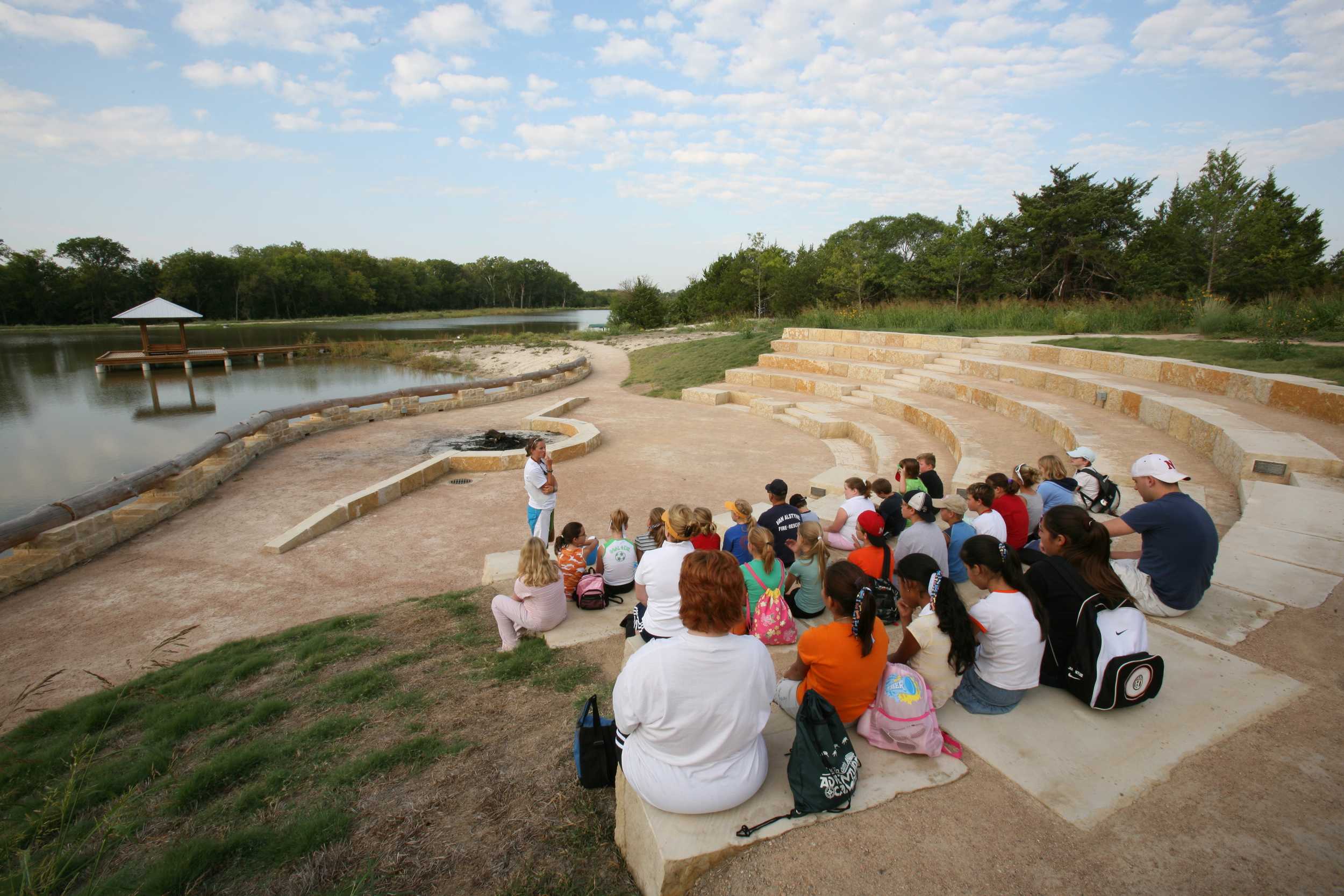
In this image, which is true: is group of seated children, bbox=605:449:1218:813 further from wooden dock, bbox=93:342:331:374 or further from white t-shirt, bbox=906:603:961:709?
wooden dock, bbox=93:342:331:374

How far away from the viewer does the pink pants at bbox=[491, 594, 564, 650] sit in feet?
13.7

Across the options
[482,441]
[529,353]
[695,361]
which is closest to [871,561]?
[482,441]

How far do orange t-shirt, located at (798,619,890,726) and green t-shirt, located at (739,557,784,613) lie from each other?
1455 millimetres

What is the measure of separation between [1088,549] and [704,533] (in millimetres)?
2267

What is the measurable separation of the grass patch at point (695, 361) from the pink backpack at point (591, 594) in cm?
1214

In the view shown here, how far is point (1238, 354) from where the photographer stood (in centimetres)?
974

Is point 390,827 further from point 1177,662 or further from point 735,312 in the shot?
point 735,312

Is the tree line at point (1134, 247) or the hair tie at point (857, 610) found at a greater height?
the tree line at point (1134, 247)

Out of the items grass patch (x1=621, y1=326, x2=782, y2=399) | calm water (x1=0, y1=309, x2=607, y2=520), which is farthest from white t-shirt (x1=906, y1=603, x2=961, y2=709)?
grass patch (x1=621, y1=326, x2=782, y2=399)

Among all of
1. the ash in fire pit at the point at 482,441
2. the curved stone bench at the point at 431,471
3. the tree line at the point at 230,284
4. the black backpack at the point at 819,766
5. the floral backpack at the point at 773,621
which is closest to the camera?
the black backpack at the point at 819,766

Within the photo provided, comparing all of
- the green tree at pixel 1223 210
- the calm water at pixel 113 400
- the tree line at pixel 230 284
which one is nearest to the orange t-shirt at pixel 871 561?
the calm water at pixel 113 400

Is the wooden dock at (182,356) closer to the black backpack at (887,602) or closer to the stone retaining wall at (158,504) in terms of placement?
the stone retaining wall at (158,504)

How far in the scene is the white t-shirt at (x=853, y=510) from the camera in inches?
200

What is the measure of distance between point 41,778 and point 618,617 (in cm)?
323
